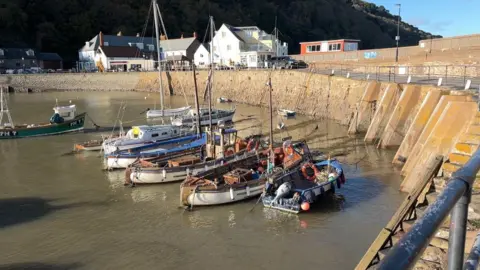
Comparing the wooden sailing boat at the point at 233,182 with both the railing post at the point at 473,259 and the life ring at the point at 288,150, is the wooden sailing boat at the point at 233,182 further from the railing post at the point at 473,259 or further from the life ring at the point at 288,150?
the railing post at the point at 473,259

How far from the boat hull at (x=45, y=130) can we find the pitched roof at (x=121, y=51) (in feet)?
212

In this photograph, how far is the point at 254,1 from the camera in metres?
173

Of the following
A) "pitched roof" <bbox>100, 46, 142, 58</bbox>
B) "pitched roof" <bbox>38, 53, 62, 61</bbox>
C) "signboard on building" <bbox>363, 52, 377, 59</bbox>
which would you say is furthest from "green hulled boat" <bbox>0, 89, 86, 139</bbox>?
"pitched roof" <bbox>38, 53, 62, 61</bbox>

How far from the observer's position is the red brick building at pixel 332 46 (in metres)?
68.2

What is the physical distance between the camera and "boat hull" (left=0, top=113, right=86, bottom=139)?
1422 inches

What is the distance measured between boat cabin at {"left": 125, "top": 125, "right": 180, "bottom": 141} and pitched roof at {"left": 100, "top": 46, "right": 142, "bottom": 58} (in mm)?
74999

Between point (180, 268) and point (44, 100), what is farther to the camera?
point (44, 100)

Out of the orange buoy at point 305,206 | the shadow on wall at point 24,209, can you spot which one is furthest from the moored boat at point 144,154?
the orange buoy at point 305,206

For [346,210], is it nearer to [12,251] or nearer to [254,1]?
[12,251]

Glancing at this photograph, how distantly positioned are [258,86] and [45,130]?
29944 millimetres

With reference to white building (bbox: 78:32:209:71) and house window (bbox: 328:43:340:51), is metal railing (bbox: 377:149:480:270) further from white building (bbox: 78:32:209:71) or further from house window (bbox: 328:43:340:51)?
white building (bbox: 78:32:209:71)

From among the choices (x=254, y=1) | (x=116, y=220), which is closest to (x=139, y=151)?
(x=116, y=220)

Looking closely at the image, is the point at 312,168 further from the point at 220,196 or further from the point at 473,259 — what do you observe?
the point at 473,259

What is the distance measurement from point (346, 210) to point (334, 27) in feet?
585
